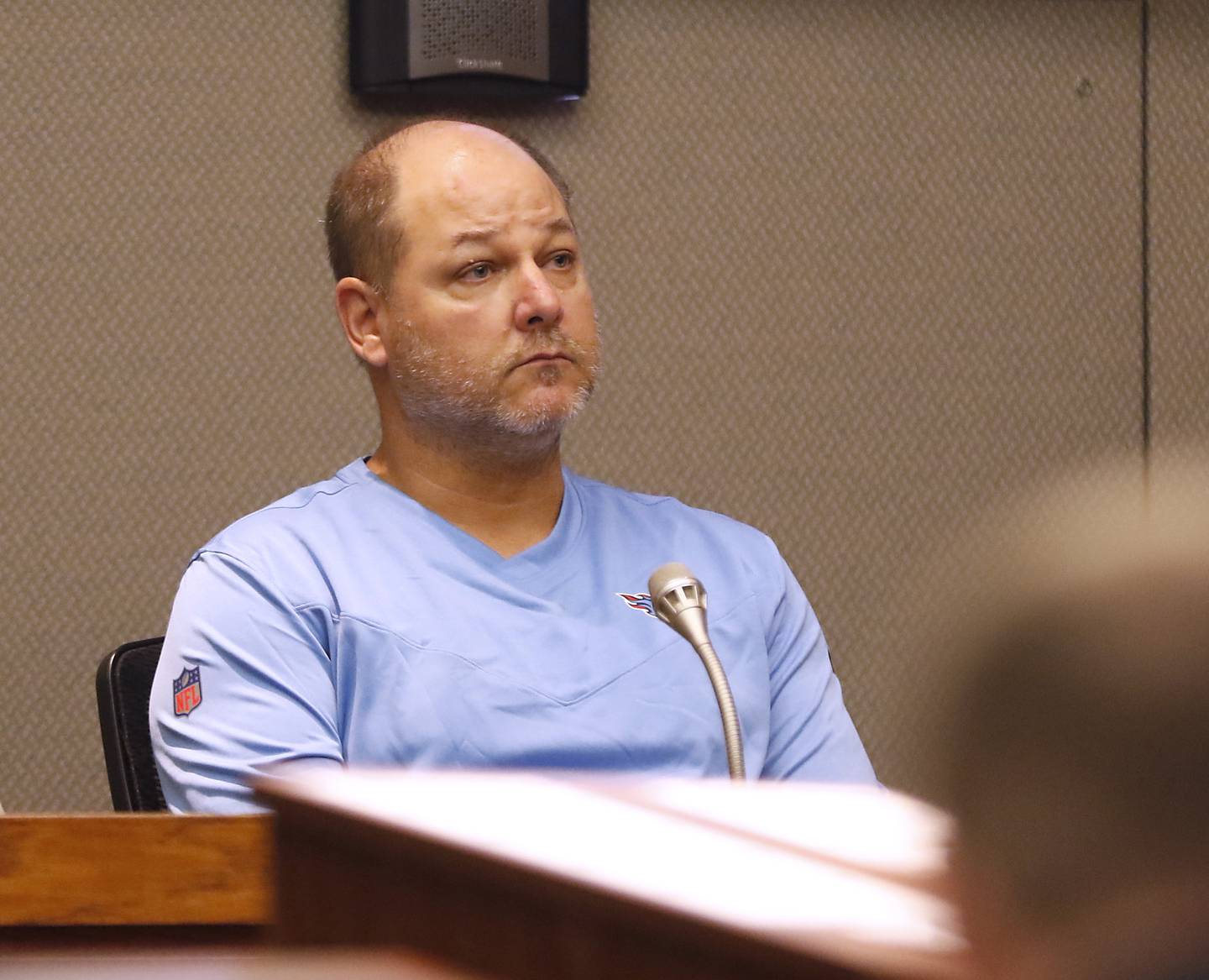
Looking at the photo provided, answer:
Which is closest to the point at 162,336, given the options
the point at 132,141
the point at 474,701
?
the point at 132,141

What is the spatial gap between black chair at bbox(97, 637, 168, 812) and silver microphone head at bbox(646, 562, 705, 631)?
19.0 inches

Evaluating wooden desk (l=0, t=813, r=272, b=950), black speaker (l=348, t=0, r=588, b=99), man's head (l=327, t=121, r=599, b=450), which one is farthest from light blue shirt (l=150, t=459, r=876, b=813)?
black speaker (l=348, t=0, r=588, b=99)

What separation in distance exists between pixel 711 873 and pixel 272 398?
1.66 metres

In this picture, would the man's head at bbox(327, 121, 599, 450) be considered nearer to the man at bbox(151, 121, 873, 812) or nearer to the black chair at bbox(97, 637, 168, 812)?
the man at bbox(151, 121, 873, 812)

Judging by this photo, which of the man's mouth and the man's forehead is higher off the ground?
the man's forehead

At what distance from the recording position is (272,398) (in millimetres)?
1918

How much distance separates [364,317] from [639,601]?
15.9 inches

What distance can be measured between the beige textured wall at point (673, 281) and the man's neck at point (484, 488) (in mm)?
526

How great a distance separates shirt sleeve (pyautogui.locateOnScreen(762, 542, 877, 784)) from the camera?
1.32m

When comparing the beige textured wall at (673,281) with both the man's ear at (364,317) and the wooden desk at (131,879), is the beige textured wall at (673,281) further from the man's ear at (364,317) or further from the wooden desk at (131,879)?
the wooden desk at (131,879)

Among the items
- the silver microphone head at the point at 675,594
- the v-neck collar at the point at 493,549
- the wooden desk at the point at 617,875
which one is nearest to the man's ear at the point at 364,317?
the v-neck collar at the point at 493,549

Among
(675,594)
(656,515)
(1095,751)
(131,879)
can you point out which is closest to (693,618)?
(675,594)

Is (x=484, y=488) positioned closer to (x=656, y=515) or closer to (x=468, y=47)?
(x=656, y=515)

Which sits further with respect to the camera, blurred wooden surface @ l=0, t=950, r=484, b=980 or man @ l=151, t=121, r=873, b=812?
man @ l=151, t=121, r=873, b=812
